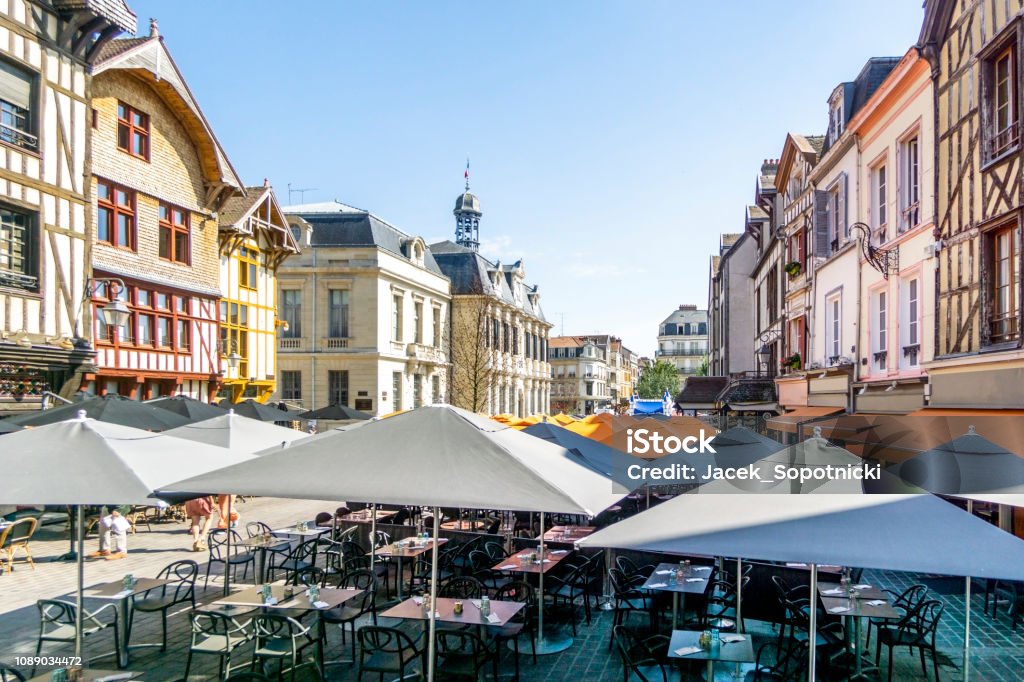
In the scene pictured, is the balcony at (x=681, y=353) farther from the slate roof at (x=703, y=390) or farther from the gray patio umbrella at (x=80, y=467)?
the gray patio umbrella at (x=80, y=467)

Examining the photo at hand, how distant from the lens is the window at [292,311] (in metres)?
38.7

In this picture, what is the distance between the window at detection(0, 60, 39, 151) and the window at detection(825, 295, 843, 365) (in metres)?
19.0

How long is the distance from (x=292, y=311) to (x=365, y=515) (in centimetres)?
2749

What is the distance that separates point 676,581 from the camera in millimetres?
8219

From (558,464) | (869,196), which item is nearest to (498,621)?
(558,464)

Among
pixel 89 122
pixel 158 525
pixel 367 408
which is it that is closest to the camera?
pixel 158 525

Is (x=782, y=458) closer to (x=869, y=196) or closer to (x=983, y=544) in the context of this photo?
(x=983, y=544)

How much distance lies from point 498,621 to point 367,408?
31711 millimetres

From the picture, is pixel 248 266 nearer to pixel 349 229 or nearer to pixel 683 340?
pixel 349 229

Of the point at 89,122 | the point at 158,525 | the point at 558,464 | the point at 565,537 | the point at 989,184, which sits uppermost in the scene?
the point at 89,122

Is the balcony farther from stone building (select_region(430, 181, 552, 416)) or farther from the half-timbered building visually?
the half-timbered building

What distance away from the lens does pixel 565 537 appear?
36.9ft

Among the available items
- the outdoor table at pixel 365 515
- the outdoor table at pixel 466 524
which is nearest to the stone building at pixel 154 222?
the outdoor table at pixel 365 515

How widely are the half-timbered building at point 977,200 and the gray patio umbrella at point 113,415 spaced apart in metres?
13.0
